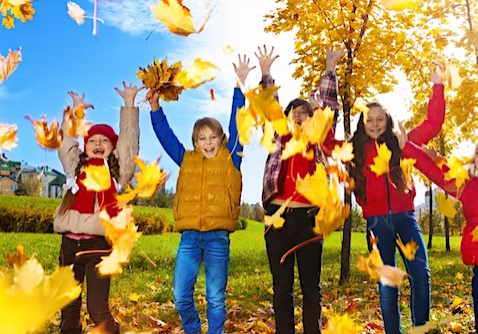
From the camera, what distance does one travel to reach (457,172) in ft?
11.1

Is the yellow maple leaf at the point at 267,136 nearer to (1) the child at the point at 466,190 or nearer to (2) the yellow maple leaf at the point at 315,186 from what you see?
(2) the yellow maple leaf at the point at 315,186

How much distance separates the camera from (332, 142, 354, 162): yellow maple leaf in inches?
134

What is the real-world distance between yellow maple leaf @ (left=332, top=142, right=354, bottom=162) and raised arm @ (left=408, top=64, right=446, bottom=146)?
0.47 meters

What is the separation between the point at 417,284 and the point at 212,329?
1325 mm

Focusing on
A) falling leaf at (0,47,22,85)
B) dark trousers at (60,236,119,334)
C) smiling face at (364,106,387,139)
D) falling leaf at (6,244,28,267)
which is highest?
falling leaf at (0,47,22,85)

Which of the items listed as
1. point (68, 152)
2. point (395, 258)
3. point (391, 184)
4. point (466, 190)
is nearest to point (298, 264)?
point (395, 258)

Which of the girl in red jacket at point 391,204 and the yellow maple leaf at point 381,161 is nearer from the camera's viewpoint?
the girl in red jacket at point 391,204

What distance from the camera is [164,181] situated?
3.23 m

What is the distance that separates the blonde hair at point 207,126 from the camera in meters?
3.48

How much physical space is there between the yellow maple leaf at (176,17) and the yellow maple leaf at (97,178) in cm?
117

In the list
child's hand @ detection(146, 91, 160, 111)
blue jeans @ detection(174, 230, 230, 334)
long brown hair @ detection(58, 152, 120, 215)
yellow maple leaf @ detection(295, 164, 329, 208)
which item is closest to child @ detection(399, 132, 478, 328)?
yellow maple leaf @ detection(295, 164, 329, 208)

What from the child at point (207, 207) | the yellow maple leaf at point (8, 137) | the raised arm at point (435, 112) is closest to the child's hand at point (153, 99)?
the child at point (207, 207)

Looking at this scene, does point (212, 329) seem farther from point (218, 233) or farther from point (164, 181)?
point (164, 181)

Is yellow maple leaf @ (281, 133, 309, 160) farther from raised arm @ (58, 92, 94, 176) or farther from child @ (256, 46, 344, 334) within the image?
raised arm @ (58, 92, 94, 176)
